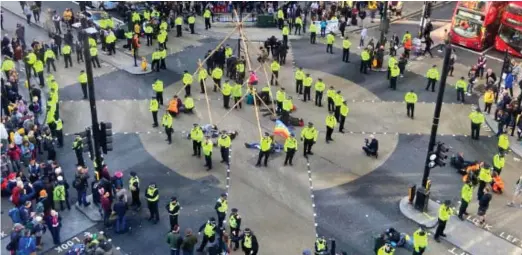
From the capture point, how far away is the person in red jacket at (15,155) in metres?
23.1

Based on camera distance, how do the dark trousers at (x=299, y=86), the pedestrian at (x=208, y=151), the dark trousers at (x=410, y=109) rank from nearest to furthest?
the pedestrian at (x=208, y=151) < the dark trousers at (x=410, y=109) < the dark trousers at (x=299, y=86)

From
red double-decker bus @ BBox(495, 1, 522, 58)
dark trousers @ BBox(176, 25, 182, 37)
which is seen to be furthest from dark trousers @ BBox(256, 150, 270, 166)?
red double-decker bus @ BBox(495, 1, 522, 58)

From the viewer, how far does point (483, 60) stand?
31703mm

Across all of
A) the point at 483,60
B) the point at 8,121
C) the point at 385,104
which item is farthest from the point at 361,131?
the point at 8,121

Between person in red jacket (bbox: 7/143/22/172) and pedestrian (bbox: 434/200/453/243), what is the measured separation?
13861mm

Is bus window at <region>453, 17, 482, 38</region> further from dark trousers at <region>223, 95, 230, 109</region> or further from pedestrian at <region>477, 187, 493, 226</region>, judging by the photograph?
pedestrian at <region>477, 187, 493, 226</region>

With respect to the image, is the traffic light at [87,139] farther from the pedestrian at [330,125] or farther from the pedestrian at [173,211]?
the pedestrian at [330,125]

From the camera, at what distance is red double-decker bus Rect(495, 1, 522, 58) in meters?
33.3

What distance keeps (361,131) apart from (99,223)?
36.7ft

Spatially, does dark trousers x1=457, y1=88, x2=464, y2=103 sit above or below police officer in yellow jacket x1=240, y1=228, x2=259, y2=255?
above

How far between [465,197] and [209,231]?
7.98 m

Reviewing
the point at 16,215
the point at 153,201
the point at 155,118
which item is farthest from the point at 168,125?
the point at 16,215

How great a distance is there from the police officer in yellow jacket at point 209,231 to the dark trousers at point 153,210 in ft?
6.27

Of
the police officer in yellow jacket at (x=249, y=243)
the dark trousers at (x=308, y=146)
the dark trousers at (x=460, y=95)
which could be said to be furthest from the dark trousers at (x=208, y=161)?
the dark trousers at (x=460, y=95)
